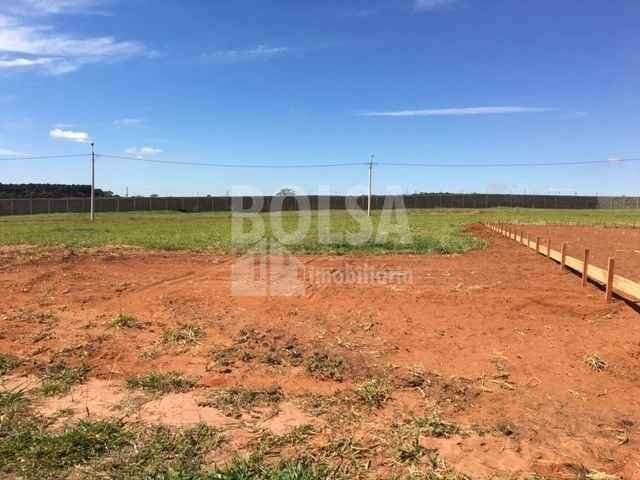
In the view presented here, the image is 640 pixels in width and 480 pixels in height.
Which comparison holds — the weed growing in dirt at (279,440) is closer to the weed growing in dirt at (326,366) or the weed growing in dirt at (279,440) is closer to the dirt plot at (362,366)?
the dirt plot at (362,366)

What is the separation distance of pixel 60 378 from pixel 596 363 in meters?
5.23

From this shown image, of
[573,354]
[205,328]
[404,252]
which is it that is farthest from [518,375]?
[404,252]

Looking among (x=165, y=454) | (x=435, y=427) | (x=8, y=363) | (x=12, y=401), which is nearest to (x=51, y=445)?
(x=165, y=454)

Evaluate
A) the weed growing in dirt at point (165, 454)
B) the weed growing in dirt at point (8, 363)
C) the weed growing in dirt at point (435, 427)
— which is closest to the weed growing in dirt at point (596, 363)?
the weed growing in dirt at point (435, 427)

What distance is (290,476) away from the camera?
3.02 metres

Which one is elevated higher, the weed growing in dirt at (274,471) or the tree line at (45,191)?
the tree line at (45,191)

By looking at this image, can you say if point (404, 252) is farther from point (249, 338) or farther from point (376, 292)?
point (249, 338)

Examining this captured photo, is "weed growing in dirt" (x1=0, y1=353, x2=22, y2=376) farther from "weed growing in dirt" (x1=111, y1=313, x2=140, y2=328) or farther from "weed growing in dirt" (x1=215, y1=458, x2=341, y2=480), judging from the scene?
"weed growing in dirt" (x1=215, y1=458, x2=341, y2=480)

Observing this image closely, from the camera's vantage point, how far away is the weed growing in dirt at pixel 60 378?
4504 mm

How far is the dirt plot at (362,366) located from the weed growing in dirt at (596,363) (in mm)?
27

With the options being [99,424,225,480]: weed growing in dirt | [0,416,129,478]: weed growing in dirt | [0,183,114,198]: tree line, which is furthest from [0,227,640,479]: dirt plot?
[0,183,114,198]: tree line

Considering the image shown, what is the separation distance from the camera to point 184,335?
5.98 metres

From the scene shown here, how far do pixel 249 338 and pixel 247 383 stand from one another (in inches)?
48.1

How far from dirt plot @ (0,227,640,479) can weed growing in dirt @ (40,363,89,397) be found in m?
0.03
